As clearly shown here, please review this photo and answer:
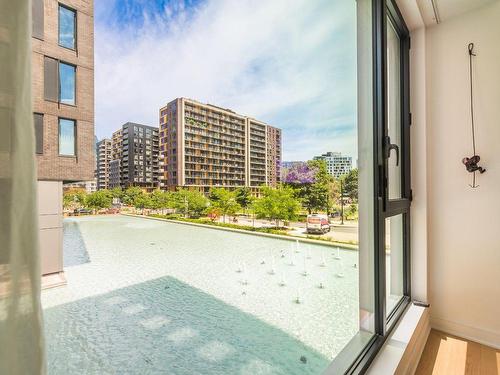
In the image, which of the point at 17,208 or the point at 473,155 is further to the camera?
the point at 473,155

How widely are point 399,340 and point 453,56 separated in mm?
1632

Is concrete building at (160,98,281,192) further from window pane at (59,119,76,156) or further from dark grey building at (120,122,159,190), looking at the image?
window pane at (59,119,76,156)

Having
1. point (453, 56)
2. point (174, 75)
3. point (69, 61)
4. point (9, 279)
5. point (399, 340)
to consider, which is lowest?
point (399, 340)

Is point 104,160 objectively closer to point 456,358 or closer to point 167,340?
point 167,340

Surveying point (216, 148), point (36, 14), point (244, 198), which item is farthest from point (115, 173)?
point (244, 198)

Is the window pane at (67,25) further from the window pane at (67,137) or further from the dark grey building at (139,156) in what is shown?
the dark grey building at (139,156)

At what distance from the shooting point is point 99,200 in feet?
6.94

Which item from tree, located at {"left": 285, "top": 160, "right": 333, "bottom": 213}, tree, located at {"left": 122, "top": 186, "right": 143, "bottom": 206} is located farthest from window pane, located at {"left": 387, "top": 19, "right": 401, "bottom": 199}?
tree, located at {"left": 285, "top": 160, "right": 333, "bottom": 213}

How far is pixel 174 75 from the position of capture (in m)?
4.22

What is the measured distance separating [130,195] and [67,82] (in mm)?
1709

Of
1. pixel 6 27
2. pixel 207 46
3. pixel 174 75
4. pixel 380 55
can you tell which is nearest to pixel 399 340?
pixel 380 55

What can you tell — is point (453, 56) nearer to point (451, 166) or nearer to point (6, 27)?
point (451, 166)

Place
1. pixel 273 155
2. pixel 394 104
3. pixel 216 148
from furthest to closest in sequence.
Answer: pixel 273 155, pixel 216 148, pixel 394 104

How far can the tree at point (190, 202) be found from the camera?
648 centimetres
